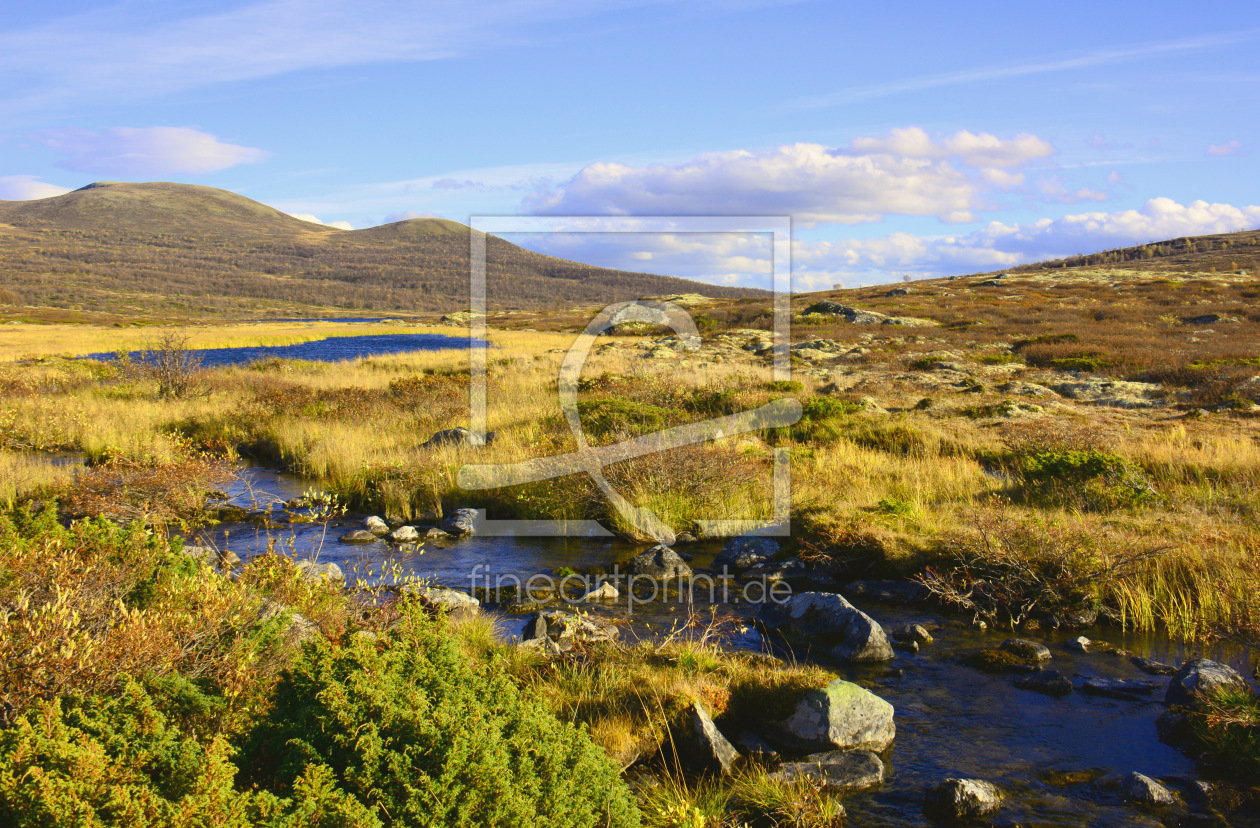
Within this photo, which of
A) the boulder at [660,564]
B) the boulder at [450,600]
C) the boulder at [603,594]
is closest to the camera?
the boulder at [450,600]

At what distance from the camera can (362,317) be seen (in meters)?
130

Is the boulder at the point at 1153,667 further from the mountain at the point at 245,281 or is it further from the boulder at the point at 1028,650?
the mountain at the point at 245,281

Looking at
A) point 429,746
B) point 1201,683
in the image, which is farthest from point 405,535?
point 1201,683

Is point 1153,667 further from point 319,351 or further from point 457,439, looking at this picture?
point 319,351

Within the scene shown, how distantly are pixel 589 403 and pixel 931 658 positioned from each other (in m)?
10.6

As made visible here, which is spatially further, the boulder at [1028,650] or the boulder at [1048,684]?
the boulder at [1028,650]

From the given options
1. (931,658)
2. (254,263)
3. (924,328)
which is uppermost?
(254,263)

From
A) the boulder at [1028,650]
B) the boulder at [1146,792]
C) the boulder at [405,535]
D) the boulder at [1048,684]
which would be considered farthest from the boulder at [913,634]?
the boulder at [405,535]

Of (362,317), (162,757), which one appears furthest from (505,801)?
(362,317)

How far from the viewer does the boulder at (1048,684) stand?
651 cm

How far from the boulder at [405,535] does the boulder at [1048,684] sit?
8132mm

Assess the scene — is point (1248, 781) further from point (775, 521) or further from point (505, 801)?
point (775, 521)

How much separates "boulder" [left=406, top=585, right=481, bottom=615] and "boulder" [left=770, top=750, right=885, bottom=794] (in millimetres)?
3431

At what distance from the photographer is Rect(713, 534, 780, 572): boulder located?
33.1 feet
